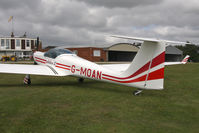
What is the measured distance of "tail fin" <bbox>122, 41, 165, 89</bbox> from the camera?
245 inches

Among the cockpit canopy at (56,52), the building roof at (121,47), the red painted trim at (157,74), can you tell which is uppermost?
the building roof at (121,47)

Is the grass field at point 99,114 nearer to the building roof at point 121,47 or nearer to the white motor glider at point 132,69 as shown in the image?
the white motor glider at point 132,69

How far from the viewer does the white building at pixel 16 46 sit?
66.5 meters

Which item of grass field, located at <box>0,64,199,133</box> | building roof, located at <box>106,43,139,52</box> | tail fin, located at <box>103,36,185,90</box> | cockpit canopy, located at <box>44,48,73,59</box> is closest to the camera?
grass field, located at <box>0,64,199,133</box>

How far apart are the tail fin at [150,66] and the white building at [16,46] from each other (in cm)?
6598

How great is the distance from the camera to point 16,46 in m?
67.9

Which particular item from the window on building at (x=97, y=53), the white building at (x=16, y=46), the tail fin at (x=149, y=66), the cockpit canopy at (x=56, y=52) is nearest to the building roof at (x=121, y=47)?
the window on building at (x=97, y=53)

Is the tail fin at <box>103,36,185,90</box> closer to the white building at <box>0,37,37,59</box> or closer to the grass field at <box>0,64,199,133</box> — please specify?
the grass field at <box>0,64,199,133</box>

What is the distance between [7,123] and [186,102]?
5.71 meters

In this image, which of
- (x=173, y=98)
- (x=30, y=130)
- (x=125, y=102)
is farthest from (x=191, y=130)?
(x=30, y=130)

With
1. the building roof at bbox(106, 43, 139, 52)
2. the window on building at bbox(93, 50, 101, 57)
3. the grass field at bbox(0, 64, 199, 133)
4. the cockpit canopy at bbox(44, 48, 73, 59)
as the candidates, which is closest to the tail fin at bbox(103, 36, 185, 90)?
the grass field at bbox(0, 64, 199, 133)

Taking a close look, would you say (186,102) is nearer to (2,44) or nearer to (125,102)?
(125,102)

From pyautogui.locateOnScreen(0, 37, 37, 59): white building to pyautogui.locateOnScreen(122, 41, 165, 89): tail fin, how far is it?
66.0 m

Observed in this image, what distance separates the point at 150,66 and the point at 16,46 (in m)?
70.1
